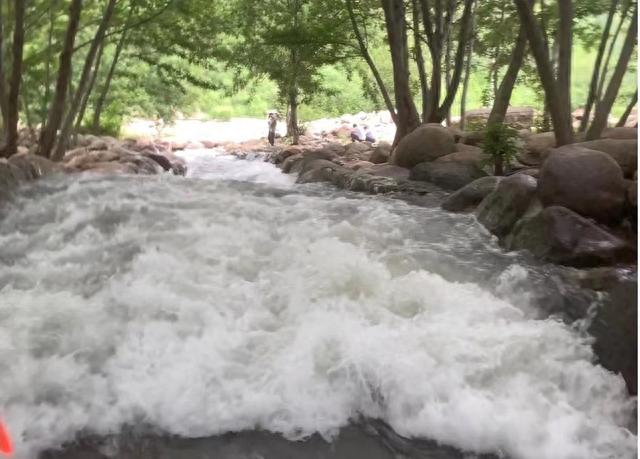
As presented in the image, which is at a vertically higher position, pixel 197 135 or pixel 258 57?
pixel 258 57

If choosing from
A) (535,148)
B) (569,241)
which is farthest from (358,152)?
(569,241)

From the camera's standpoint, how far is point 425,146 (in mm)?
8828

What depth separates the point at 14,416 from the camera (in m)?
2.69

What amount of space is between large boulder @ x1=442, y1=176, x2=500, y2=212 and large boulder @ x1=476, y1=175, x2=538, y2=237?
60cm

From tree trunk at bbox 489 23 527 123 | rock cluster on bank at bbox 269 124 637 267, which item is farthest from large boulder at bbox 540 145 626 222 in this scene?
tree trunk at bbox 489 23 527 123

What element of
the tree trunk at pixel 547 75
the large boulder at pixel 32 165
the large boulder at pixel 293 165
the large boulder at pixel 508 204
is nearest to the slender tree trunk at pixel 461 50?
the large boulder at pixel 293 165

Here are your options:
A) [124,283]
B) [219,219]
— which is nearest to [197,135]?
[219,219]

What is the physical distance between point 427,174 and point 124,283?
5.15 m

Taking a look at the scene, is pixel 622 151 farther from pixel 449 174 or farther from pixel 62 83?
pixel 62 83

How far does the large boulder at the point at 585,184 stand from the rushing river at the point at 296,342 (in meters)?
0.72

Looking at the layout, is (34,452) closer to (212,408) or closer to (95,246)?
(212,408)

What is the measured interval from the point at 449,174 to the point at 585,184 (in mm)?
3239

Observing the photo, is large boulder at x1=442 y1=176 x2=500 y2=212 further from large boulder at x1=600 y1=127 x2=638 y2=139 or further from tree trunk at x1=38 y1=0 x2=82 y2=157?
tree trunk at x1=38 y1=0 x2=82 y2=157

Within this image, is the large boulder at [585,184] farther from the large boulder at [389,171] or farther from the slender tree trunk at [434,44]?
the slender tree trunk at [434,44]
